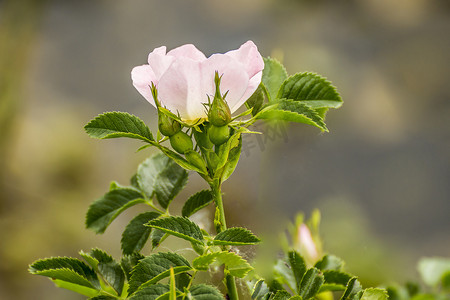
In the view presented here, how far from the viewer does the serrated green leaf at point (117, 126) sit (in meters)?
0.24

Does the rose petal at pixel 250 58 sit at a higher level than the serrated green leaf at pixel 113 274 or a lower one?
higher

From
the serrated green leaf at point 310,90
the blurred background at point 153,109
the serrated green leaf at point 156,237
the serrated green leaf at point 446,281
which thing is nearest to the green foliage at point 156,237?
the serrated green leaf at point 156,237

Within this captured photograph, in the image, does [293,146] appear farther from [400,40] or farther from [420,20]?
[420,20]

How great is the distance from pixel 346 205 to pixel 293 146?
849 mm

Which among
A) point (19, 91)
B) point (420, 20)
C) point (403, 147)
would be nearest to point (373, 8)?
point (420, 20)

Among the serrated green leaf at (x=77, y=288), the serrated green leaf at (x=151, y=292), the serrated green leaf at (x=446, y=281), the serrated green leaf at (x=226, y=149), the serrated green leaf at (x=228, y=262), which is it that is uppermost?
the serrated green leaf at (x=226, y=149)

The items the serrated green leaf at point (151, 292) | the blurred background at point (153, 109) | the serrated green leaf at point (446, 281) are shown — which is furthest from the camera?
the blurred background at point (153, 109)

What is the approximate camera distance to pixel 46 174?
1.91 m

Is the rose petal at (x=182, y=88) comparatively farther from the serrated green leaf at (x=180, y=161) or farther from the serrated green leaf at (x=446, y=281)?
the serrated green leaf at (x=446, y=281)

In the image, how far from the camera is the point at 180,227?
8.8 inches

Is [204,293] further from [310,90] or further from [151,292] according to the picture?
[310,90]

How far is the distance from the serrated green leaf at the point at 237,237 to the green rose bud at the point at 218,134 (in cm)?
4

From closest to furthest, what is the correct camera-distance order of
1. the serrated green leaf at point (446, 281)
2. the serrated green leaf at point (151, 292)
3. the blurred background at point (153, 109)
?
the serrated green leaf at point (151, 292) → the serrated green leaf at point (446, 281) → the blurred background at point (153, 109)

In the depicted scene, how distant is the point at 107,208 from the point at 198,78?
122mm
